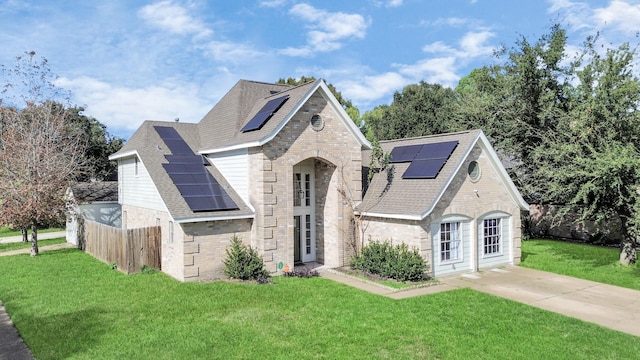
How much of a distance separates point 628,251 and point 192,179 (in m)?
19.5

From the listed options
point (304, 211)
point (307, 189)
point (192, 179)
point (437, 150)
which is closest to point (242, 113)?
point (192, 179)

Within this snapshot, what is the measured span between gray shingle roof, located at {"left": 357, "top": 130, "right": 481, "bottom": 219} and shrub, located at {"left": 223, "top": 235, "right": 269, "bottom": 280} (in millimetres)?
5028

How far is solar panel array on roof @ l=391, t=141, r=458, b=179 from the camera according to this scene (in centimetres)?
1767

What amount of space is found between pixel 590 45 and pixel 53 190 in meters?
27.9

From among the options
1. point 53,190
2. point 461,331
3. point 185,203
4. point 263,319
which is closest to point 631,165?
point 461,331

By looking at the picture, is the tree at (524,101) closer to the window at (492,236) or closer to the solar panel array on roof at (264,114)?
the window at (492,236)

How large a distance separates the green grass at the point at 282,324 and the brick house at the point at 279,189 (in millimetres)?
2028

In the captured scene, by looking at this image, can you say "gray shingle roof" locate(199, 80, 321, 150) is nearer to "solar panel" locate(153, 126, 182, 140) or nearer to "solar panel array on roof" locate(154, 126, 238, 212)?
"solar panel array on roof" locate(154, 126, 238, 212)

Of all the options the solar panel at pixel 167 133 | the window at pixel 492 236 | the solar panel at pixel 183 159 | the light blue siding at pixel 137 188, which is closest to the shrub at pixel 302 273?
the light blue siding at pixel 137 188


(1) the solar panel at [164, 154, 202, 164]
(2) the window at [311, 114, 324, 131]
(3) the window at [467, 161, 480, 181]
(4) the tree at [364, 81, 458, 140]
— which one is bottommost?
(3) the window at [467, 161, 480, 181]

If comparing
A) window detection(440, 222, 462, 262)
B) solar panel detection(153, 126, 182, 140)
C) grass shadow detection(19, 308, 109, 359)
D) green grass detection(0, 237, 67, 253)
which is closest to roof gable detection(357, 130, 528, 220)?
window detection(440, 222, 462, 262)

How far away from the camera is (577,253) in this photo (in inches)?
890

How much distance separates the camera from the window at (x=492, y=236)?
18.6 metres

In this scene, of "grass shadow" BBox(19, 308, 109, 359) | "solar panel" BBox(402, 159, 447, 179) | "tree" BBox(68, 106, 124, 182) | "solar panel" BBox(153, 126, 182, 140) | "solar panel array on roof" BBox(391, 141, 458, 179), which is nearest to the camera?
"grass shadow" BBox(19, 308, 109, 359)
